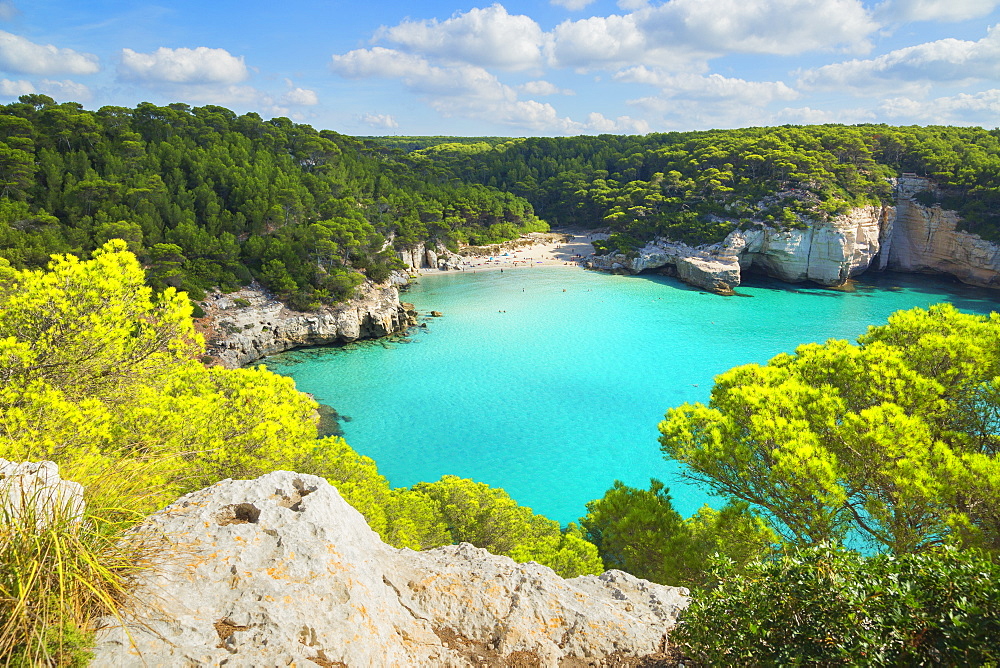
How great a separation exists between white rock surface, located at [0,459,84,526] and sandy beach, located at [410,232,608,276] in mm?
45341

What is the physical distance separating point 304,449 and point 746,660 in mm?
8455

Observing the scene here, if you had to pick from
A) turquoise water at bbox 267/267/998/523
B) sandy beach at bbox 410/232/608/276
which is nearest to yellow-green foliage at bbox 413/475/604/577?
turquoise water at bbox 267/267/998/523

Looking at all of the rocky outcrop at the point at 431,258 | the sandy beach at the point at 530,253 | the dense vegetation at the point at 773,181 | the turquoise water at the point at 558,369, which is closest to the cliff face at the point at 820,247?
the dense vegetation at the point at 773,181

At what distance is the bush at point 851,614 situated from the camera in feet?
10.4

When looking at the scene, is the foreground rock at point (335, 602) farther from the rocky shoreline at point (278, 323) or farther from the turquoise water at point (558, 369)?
the rocky shoreline at point (278, 323)

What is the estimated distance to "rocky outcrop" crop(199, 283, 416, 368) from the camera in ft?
88.4

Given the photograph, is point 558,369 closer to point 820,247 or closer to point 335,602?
point 335,602

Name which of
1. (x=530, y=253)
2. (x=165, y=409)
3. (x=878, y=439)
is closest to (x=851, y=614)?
(x=878, y=439)

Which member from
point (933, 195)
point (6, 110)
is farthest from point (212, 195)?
point (933, 195)

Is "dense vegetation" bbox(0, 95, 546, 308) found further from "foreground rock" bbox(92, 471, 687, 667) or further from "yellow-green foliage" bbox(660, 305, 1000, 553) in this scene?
"yellow-green foliage" bbox(660, 305, 1000, 553)

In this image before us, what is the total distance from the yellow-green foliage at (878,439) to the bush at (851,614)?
11.4ft

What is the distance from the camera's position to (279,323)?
29.4 metres

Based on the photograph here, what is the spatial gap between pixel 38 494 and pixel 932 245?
199 feet

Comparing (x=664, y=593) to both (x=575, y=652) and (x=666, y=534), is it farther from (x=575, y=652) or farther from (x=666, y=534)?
(x=666, y=534)
